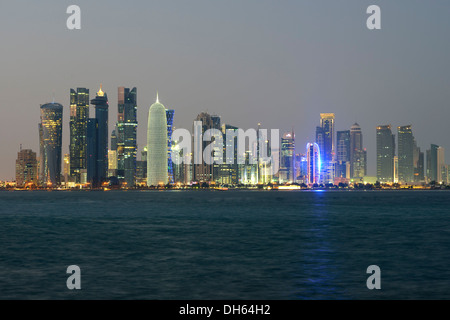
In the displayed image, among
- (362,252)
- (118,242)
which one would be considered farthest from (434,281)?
(118,242)

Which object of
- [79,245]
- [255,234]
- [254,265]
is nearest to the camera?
[254,265]

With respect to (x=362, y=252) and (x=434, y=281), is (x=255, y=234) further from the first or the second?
(x=434, y=281)

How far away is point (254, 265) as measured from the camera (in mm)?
46219

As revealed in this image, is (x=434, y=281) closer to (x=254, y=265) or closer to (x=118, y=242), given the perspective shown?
(x=254, y=265)
